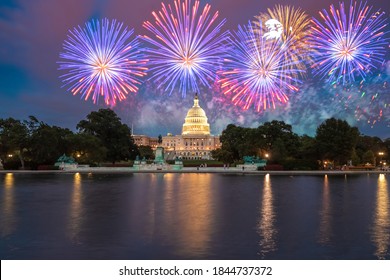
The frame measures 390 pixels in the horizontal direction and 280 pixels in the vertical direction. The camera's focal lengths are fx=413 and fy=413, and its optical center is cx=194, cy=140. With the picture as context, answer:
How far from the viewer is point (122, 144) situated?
310 ft

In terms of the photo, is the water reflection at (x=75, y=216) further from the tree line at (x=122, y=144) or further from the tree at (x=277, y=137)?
the tree at (x=277, y=137)

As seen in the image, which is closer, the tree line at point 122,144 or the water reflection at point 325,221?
the water reflection at point 325,221

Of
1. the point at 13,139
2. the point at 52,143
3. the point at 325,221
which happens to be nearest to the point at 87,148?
the point at 52,143

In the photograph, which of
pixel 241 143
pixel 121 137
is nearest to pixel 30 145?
pixel 121 137

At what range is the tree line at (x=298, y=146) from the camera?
69.4m

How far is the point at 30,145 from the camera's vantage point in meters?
73.4

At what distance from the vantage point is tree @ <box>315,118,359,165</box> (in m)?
69.2

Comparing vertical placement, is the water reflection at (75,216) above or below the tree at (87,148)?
below

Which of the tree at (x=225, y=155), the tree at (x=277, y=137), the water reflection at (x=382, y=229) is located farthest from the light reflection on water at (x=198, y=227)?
the tree at (x=225, y=155)

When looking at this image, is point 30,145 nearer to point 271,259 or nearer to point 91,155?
point 91,155

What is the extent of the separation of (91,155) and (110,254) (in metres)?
69.7

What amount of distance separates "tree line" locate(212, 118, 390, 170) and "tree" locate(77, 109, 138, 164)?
21602mm

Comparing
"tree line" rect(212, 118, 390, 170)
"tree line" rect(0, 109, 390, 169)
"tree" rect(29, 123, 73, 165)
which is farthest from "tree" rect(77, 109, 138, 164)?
"tree line" rect(212, 118, 390, 170)

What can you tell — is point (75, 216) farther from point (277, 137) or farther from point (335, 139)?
point (277, 137)
